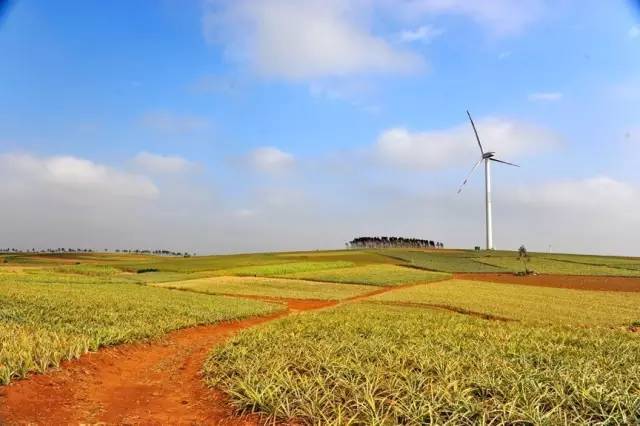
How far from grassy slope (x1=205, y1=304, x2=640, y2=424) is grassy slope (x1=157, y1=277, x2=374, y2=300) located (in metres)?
20.1

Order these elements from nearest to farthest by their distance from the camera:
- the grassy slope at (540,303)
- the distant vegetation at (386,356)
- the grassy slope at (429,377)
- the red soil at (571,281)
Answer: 1. the grassy slope at (429,377)
2. the distant vegetation at (386,356)
3. the grassy slope at (540,303)
4. the red soil at (571,281)

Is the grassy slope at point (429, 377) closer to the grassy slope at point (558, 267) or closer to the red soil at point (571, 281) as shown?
the red soil at point (571, 281)

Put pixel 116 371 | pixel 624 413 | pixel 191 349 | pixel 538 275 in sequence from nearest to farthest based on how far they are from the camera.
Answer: pixel 624 413 < pixel 116 371 < pixel 191 349 < pixel 538 275

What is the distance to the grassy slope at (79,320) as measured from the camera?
1270 centimetres

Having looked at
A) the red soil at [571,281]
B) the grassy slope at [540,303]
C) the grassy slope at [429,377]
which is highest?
the grassy slope at [429,377]

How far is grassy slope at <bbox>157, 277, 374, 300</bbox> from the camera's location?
37.4 meters

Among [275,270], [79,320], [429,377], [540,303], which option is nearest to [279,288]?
[275,270]

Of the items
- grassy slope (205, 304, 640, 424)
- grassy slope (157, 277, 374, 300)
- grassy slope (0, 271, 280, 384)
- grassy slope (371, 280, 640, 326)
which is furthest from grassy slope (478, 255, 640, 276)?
grassy slope (205, 304, 640, 424)

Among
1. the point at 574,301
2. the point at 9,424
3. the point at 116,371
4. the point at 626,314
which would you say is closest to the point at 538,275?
the point at 574,301

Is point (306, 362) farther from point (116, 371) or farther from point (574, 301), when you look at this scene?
point (574, 301)

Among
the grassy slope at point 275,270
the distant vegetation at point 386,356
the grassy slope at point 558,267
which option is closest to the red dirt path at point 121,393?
the distant vegetation at point 386,356

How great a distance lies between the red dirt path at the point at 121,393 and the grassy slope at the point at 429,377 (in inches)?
25.7

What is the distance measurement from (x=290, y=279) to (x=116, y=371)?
3819 cm

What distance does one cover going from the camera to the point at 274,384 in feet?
33.6
